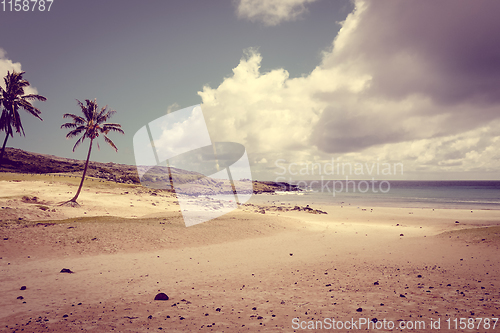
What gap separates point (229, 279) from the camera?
28.8 ft

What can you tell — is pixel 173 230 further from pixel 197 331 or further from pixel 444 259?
pixel 444 259

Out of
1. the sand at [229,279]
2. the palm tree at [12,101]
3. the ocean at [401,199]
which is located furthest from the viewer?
the ocean at [401,199]

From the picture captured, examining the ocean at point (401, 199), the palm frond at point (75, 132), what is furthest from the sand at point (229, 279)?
the ocean at point (401, 199)

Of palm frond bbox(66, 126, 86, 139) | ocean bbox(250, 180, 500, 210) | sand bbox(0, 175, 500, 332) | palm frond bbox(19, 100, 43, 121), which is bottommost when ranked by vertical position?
ocean bbox(250, 180, 500, 210)

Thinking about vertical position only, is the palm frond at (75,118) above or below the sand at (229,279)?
above

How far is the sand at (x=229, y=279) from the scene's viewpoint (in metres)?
5.56

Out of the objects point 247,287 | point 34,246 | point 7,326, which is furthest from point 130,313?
point 34,246

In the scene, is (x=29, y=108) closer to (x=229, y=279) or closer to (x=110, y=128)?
(x=110, y=128)

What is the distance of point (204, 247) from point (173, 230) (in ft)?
11.6

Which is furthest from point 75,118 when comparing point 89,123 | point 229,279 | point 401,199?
point 401,199

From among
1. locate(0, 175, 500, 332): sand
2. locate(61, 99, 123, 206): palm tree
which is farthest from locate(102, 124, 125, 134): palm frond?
locate(0, 175, 500, 332): sand

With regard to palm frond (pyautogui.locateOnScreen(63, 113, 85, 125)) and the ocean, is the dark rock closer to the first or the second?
palm frond (pyautogui.locateOnScreen(63, 113, 85, 125))

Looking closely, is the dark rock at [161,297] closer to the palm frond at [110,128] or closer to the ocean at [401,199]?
the palm frond at [110,128]

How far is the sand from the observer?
556 centimetres
